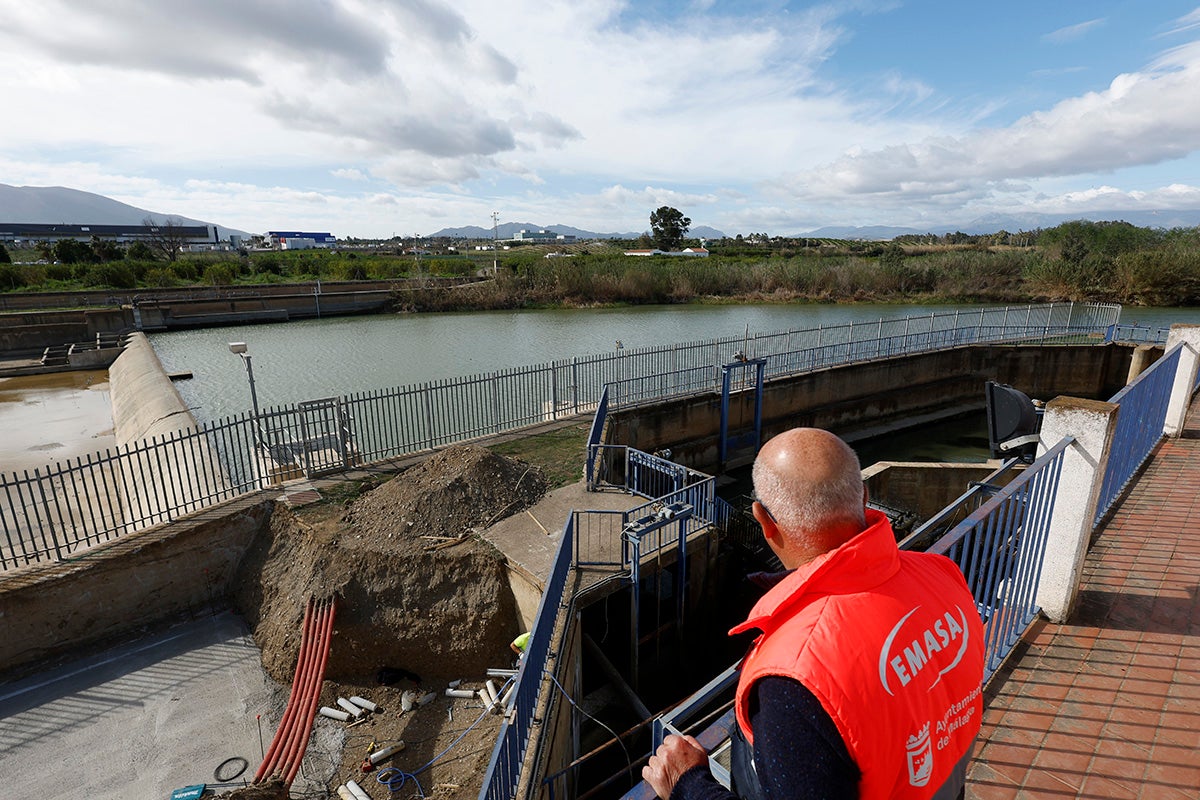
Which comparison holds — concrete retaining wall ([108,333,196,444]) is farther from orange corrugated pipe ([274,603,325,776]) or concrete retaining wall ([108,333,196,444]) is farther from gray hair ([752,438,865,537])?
gray hair ([752,438,865,537])

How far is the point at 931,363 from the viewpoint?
24.9m

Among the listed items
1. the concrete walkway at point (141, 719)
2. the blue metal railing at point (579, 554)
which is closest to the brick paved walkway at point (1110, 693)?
the blue metal railing at point (579, 554)

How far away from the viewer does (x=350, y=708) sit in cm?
801

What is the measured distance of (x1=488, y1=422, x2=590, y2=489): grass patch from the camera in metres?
12.1

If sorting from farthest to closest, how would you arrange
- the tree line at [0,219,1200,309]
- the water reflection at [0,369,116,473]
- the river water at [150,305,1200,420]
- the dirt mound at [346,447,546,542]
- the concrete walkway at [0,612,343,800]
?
the tree line at [0,219,1200,309]
the river water at [150,305,1200,420]
the water reflection at [0,369,116,473]
the dirt mound at [346,447,546,542]
the concrete walkway at [0,612,343,800]

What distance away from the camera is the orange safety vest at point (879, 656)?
129cm

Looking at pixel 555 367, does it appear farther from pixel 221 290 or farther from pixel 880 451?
pixel 221 290

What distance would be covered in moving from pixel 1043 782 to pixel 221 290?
55.9 m

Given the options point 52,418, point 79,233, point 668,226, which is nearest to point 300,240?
point 79,233

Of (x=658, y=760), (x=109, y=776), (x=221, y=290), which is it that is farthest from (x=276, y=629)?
(x=221, y=290)

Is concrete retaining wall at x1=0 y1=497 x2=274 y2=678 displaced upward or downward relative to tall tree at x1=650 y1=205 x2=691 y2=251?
downward

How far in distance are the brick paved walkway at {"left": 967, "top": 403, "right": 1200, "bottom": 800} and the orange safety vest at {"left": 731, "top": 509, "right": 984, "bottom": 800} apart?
1968mm

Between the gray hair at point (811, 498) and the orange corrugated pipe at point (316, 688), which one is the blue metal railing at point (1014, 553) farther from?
the orange corrugated pipe at point (316, 688)

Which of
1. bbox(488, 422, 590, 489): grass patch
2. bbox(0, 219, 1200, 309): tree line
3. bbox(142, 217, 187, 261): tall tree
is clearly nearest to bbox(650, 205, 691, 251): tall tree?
bbox(0, 219, 1200, 309): tree line
